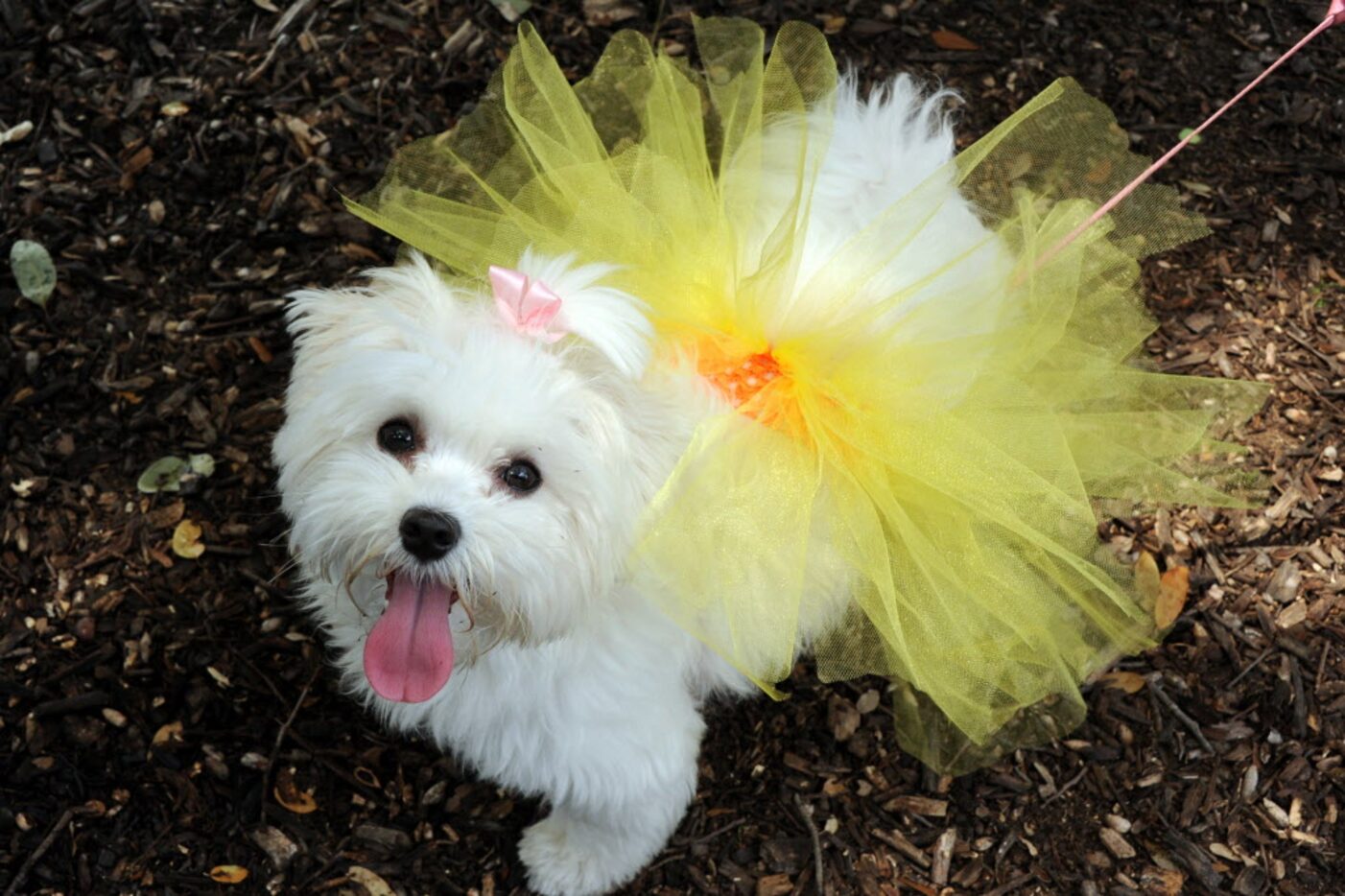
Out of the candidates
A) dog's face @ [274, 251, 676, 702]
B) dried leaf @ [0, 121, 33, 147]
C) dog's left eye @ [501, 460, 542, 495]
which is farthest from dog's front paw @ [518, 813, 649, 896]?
dried leaf @ [0, 121, 33, 147]

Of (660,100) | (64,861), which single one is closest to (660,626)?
(660,100)

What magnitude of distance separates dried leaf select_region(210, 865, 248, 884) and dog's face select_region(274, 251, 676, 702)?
0.84m

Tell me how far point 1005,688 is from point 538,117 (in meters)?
1.27

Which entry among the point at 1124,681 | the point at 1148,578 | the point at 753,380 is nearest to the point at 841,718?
the point at 1124,681

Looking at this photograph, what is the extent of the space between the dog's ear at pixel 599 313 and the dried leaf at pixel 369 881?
1284mm

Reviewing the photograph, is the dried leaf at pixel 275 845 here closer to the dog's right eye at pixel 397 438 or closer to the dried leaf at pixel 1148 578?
the dog's right eye at pixel 397 438

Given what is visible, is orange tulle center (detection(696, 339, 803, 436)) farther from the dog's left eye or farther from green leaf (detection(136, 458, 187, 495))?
green leaf (detection(136, 458, 187, 495))

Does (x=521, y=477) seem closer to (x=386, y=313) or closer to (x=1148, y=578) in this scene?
(x=386, y=313)

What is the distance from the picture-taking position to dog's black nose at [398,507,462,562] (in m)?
1.52

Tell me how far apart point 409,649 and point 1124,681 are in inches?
65.2

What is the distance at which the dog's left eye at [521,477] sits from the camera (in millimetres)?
1609

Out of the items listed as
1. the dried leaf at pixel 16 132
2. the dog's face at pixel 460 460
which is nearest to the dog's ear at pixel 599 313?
the dog's face at pixel 460 460

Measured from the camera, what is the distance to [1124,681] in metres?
2.56

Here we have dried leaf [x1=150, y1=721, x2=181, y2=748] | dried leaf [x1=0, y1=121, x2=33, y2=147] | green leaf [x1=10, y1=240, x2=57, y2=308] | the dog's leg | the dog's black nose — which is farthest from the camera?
dried leaf [x1=0, y1=121, x2=33, y2=147]
